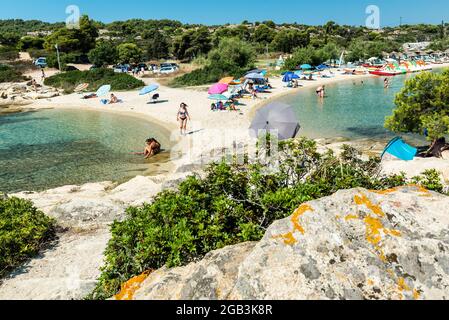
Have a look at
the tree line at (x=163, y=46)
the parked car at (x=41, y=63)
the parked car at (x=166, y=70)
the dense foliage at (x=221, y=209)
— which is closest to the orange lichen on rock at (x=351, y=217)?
the dense foliage at (x=221, y=209)

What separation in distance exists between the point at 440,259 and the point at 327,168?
288 centimetres

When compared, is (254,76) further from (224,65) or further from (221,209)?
(221,209)

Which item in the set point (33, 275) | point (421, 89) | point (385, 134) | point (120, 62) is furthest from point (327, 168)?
point (120, 62)

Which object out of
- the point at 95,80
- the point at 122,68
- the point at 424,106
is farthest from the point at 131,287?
the point at 122,68

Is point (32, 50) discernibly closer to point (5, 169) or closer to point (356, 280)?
point (5, 169)

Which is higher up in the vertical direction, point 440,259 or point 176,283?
point 440,259

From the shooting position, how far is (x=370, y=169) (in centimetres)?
610

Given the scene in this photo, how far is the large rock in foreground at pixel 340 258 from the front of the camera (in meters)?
3.03

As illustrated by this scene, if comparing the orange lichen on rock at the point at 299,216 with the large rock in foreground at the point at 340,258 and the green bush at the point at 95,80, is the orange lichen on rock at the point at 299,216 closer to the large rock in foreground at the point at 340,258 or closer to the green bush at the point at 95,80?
the large rock in foreground at the point at 340,258

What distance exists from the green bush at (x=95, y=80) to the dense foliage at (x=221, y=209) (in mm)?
37209

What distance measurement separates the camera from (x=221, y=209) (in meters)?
4.94

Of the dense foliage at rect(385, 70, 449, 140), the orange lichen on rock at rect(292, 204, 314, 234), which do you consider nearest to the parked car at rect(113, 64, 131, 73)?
the dense foliage at rect(385, 70, 449, 140)

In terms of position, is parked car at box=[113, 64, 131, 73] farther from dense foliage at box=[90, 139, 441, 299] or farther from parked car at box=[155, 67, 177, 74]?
dense foliage at box=[90, 139, 441, 299]
